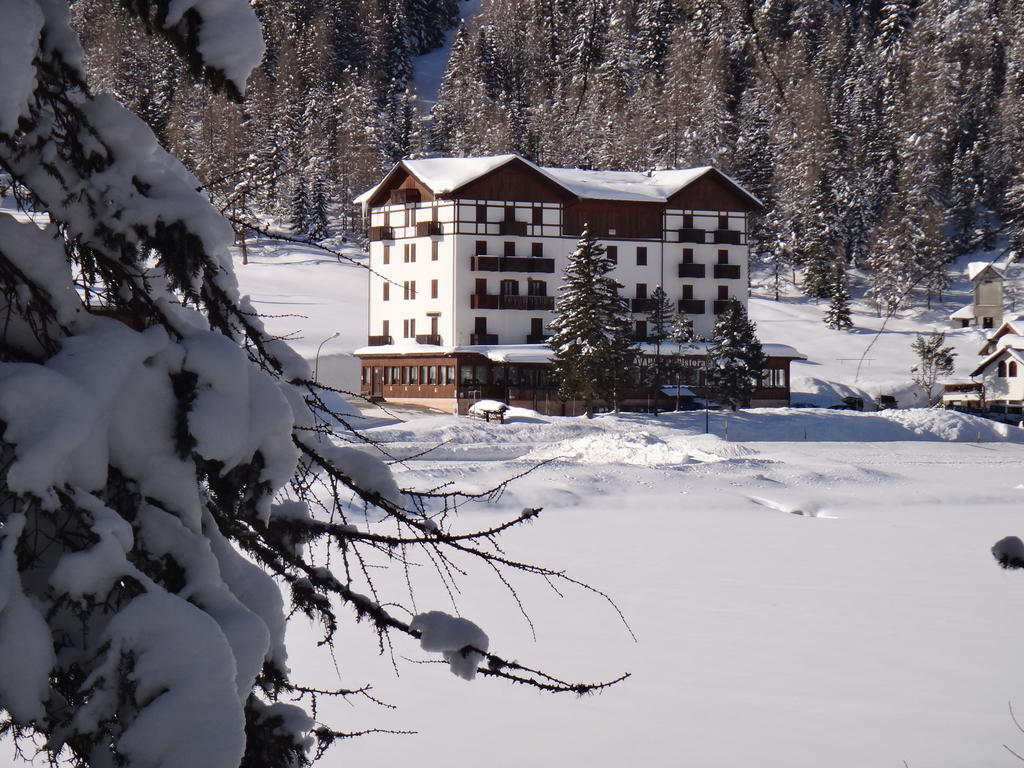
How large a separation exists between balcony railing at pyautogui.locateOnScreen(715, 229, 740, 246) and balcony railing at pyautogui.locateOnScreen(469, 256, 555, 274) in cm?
956

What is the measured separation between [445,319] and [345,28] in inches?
3357

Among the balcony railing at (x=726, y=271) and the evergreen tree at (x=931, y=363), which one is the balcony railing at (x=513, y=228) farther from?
the evergreen tree at (x=931, y=363)

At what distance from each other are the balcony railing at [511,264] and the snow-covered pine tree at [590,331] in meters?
10.2

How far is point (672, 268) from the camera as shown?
203ft

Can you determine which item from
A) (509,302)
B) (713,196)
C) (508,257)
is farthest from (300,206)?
(713,196)

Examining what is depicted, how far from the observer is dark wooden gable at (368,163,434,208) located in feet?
192

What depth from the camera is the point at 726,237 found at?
204 feet

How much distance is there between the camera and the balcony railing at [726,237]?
204ft

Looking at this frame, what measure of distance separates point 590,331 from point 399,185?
18265 mm

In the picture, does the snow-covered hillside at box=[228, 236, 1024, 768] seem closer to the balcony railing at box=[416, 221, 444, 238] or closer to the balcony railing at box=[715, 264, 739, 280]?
the balcony railing at box=[416, 221, 444, 238]

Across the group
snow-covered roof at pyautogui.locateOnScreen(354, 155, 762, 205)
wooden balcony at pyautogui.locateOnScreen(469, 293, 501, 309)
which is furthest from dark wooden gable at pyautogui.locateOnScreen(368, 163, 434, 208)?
wooden balcony at pyautogui.locateOnScreen(469, 293, 501, 309)

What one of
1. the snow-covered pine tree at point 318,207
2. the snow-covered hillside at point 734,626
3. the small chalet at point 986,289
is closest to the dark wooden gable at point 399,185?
the snow-covered pine tree at point 318,207

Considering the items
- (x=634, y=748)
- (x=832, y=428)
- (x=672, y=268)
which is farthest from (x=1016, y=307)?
(x=634, y=748)

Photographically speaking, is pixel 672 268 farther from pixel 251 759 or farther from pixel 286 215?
pixel 251 759
